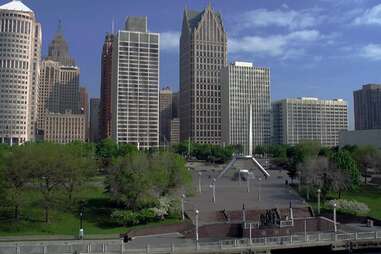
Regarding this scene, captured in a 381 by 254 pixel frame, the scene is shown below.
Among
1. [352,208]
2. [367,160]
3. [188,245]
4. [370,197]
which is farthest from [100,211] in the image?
[367,160]

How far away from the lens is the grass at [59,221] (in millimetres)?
49406

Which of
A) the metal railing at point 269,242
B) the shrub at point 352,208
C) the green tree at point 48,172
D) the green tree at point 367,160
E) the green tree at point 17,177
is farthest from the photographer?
the green tree at point 367,160

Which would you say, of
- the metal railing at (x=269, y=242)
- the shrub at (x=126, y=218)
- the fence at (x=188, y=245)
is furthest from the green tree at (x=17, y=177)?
the metal railing at (x=269, y=242)

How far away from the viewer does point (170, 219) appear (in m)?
54.8

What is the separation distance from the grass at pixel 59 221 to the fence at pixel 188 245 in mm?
7529

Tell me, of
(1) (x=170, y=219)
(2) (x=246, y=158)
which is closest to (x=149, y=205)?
(1) (x=170, y=219)

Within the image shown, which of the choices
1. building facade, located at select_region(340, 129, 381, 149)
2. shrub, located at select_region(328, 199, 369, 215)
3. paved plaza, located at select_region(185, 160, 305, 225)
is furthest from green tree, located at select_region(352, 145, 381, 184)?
building facade, located at select_region(340, 129, 381, 149)

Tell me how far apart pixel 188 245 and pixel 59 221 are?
61.7 ft

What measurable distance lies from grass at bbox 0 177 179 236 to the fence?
24.7ft

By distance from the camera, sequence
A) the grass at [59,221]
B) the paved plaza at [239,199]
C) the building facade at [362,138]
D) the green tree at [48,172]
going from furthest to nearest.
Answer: the building facade at [362,138], the paved plaza at [239,199], the green tree at [48,172], the grass at [59,221]

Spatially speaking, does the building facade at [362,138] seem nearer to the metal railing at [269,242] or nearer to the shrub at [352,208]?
the shrub at [352,208]

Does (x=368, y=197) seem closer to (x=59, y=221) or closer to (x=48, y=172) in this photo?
(x=59, y=221)

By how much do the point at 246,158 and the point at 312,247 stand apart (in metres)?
64.6

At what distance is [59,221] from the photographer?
52.9 m
